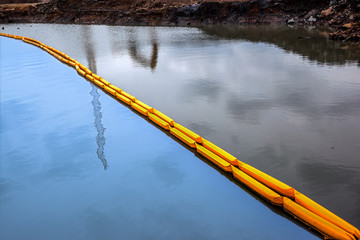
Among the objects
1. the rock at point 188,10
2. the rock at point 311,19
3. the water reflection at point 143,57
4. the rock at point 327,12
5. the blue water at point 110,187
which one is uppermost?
the rock at point 188,10

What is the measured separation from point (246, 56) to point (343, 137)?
737 cm

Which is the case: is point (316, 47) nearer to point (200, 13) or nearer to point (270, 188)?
point (270, 188)

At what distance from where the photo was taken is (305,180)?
13.2 ft

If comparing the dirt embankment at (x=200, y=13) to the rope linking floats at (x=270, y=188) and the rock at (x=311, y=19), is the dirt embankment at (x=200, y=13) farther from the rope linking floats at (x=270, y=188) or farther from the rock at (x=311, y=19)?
the rope linking floats at (x=270, y=188)

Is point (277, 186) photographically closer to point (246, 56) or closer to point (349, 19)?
point (246, 56)

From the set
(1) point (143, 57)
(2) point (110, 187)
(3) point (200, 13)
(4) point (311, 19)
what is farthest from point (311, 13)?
(2) point (110, 187)

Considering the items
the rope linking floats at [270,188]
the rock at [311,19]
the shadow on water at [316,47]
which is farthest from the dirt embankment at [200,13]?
the rope linking floats at [270,188]

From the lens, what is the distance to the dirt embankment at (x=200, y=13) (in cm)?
1903

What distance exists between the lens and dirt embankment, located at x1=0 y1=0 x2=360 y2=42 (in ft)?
62.4

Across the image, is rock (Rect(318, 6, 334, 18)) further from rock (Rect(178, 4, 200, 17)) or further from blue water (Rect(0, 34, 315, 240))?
blue water (Rect(0, 34, 315, 240))

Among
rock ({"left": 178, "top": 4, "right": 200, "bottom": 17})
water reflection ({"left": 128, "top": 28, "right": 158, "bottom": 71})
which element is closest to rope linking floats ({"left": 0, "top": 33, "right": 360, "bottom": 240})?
water reflection ({"left": 128, "top": 28, "right": 158, "bottom": 71})

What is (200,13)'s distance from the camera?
26609 mm

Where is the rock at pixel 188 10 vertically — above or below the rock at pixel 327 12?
above

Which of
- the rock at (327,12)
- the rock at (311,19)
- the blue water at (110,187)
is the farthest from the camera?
the rock at (311,19)
